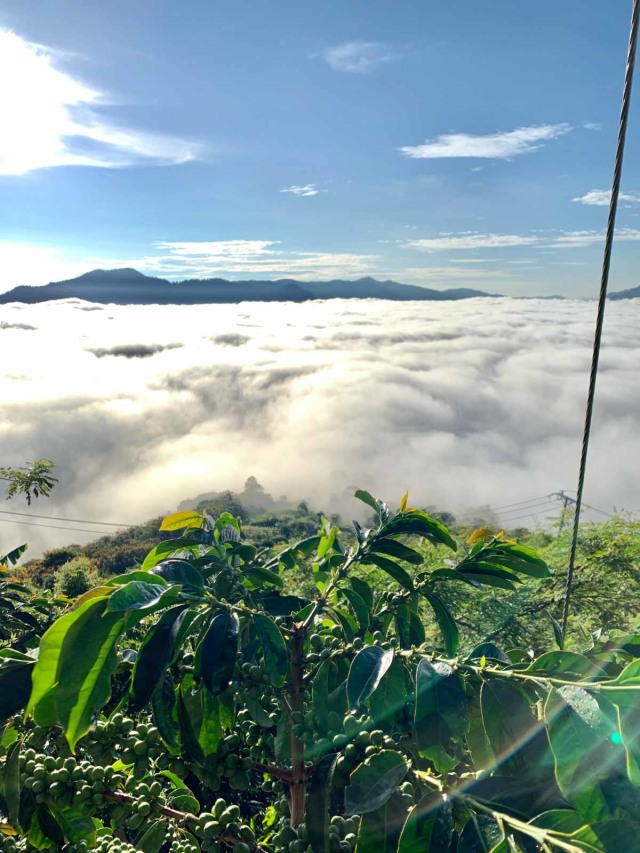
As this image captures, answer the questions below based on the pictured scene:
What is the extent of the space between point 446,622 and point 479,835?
433 millimetres

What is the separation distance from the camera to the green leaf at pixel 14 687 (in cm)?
74

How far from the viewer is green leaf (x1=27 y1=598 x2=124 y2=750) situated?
2.15 feet

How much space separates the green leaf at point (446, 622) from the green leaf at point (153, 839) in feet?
1.65

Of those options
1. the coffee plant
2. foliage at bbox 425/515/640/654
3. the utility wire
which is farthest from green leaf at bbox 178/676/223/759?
foliage at bbox 425/515/640/654

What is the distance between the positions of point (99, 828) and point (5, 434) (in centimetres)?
9982

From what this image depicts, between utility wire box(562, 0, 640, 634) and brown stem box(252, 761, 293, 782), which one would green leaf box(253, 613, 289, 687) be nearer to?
brown stem box(252, 761, 293, 782)

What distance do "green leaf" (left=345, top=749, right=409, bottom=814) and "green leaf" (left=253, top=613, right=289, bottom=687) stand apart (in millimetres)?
160

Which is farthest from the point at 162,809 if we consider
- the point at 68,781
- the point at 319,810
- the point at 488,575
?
the point at 488,575

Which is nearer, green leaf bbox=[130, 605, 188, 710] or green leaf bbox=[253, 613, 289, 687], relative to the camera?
green leaf bbox=[130, 605, 188, 710]

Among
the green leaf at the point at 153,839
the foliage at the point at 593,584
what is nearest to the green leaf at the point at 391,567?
the green leaf at the point at 153,839

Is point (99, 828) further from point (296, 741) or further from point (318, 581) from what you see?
point (318, 581)

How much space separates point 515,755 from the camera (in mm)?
736

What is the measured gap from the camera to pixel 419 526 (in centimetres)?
108

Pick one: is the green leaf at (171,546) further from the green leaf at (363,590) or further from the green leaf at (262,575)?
the green leaf at (363,590)
